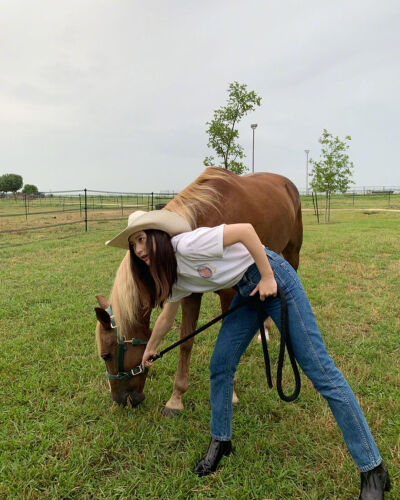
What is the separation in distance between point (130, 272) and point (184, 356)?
88 centimetres

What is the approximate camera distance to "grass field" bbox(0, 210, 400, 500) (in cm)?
176

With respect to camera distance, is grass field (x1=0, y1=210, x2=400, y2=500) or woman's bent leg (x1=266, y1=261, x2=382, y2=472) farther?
grass field (x1=0, y1=210, x2=400, y2=500)

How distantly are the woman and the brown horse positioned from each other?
0.24m

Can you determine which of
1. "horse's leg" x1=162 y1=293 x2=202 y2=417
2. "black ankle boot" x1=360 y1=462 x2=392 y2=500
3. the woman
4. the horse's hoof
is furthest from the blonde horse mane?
"black ankle boot" x1=360 y1=462 x2=392 y2=500

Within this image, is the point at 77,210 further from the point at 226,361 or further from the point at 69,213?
the point at 226,361

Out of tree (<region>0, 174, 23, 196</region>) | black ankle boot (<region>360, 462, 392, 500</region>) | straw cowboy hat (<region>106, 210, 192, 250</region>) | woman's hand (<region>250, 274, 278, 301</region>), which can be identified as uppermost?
tree (<region>0, 174, 23, 196</region>)

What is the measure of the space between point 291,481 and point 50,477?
4.41 ft

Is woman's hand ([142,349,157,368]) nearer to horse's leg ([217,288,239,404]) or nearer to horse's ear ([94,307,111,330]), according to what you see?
horse's ear ([94,307,111,330])

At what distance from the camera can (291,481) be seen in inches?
69.7

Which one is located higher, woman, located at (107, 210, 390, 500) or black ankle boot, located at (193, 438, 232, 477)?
woman, located at (107, 210, 390, 500)

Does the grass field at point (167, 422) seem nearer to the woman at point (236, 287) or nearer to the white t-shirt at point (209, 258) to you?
the woman at point (236, 287)

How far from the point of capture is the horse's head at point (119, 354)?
82.9 inches

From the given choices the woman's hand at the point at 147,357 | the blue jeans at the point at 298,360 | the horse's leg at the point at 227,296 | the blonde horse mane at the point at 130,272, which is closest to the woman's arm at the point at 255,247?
the blue jeans at the point at 298,360

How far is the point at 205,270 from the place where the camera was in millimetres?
1681
